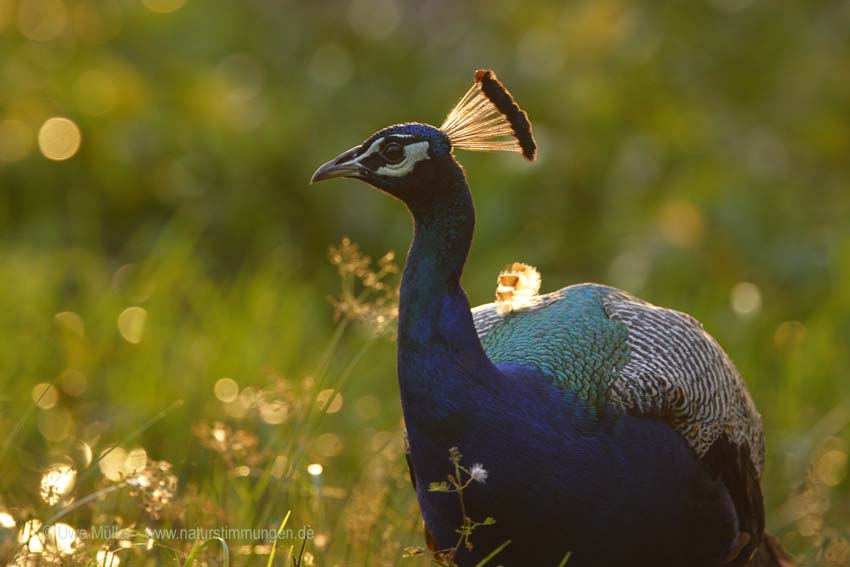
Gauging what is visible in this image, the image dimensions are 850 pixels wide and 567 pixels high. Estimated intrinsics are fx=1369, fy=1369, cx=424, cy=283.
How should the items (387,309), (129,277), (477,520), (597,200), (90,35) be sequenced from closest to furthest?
(477,520) < (387,309) < (129,277) < (597,200) < (90,35)

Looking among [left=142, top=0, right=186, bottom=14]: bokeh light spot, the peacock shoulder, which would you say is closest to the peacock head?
the peacock shoulder

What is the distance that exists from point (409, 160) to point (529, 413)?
1.80 feet

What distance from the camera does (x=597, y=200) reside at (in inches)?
239

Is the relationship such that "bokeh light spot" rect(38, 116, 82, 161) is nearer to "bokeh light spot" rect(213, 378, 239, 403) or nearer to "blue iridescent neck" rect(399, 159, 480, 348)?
"bokeh light spot" rect(213, 378, 239, 403)

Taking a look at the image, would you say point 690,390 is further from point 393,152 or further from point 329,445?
point 329,445

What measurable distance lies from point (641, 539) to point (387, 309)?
0.73 metres

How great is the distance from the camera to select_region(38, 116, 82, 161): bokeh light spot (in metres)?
5.79

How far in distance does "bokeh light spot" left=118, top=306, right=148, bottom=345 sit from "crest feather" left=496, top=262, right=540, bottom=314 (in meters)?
1.66

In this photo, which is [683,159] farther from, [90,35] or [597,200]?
[90,35]

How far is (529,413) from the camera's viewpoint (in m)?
2.67

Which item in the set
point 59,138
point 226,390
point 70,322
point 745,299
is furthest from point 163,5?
point 745,299

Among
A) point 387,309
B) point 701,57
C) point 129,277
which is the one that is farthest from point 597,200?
point 387,309

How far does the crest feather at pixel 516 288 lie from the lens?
127 inches

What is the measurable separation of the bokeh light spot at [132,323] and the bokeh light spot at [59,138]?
4.62ft
